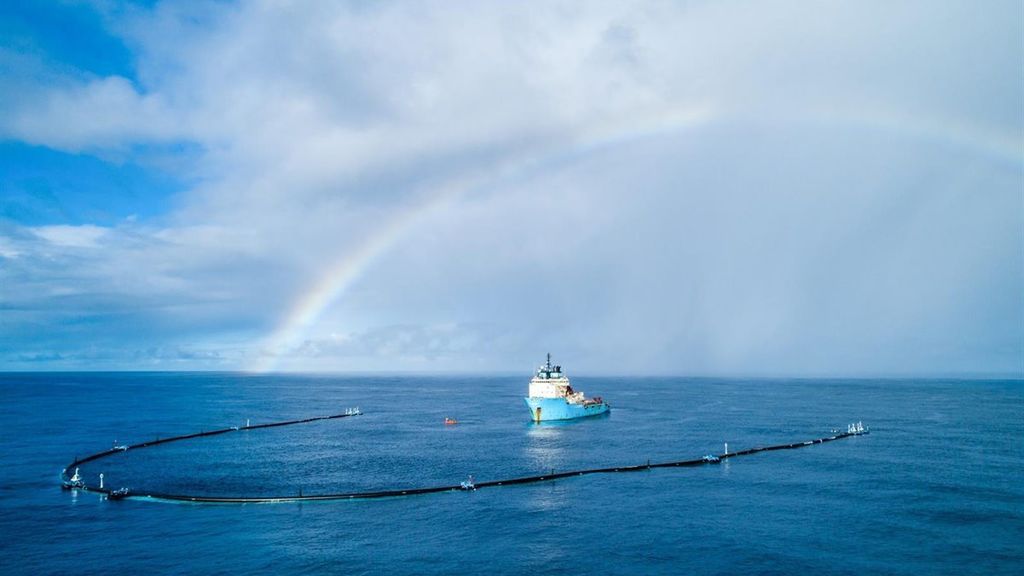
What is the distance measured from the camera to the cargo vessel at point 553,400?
148750 mm

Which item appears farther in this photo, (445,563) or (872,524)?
(872,524)

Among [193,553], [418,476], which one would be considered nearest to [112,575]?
[193,553]

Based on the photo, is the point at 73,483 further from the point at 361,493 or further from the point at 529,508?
the point at 529,508

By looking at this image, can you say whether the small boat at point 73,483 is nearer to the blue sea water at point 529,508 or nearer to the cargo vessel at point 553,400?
the blue sea water at point 529,508

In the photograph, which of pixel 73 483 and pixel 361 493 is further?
pixel 73 483

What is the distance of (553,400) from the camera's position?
5871 inches

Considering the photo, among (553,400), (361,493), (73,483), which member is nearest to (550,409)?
(553,400)

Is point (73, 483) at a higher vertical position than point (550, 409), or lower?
higher

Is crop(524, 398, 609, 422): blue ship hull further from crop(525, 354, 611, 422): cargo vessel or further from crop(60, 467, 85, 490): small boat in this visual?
crop(60, 467, 85, 490): small boat

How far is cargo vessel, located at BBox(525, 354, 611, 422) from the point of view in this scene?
149 metres

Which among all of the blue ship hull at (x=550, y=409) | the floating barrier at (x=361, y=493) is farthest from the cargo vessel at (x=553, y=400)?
the floating barrier at (x=361, y=493)

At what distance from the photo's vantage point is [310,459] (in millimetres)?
97062

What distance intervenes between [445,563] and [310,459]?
182ft

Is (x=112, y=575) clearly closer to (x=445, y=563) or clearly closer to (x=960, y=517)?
(x=445, y=563)
